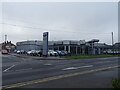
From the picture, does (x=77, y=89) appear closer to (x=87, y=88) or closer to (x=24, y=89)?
(x=87, y=88)

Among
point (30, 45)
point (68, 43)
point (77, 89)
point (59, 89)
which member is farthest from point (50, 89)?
point (30, 45)

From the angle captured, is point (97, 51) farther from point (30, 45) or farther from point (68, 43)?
point (30, 45)

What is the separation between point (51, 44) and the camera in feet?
216

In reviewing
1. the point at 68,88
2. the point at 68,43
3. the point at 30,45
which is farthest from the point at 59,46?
the point at 68,88

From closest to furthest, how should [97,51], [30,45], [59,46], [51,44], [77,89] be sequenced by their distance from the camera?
[77,89], [97,51], [59,46], [51,44], [30,45]

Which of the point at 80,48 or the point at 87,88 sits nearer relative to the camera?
the point at 87,88

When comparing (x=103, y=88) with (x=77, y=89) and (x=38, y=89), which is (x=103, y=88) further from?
(x=38, y=89)

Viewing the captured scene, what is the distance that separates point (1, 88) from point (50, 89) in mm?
2167

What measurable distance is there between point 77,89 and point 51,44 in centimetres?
6007

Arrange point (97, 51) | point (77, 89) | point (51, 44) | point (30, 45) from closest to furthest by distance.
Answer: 1. point (77, 89)
2. point (97, 51)
3. point (51, 44)
4. point (30, 45)

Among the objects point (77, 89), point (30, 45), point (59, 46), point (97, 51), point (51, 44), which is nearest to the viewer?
point (77, 89)

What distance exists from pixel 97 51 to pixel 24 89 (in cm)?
5096

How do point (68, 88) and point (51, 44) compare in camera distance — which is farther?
point (51, 44)

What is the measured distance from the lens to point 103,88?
19.8 feet
